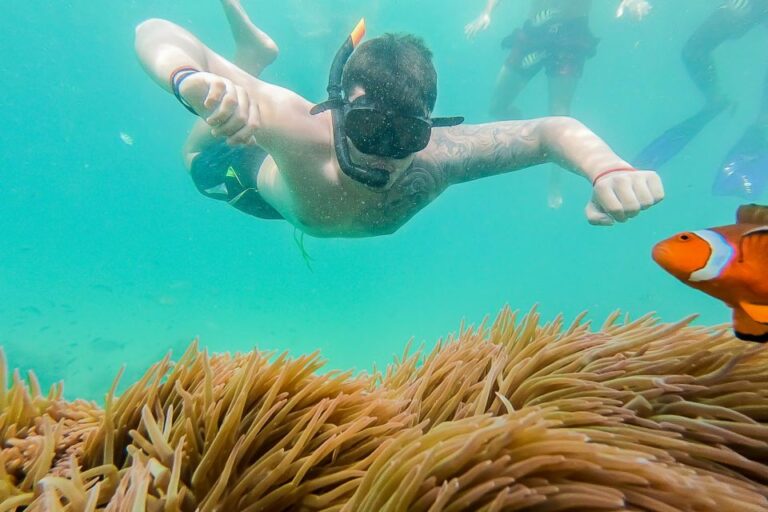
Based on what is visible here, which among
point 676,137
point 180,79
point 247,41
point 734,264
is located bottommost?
point 734,264

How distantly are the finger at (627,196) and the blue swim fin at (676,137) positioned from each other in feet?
49.4

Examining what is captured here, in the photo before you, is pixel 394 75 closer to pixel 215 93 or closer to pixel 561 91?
pixel 215 93

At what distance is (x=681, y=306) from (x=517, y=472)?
171 feet

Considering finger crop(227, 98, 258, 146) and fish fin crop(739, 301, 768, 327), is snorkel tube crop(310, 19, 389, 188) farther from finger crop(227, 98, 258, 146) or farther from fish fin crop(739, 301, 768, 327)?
fish fin crop(739, 301, 768, 327)

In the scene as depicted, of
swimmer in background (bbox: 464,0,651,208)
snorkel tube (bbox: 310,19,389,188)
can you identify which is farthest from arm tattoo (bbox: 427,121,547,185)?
swimmer in background (bbox: 464,0,651,208)

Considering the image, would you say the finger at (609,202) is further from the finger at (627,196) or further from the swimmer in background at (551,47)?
the swimmer in background at (551,47)

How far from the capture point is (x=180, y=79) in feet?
7.43

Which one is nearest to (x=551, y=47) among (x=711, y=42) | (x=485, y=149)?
(x=711, y=42)

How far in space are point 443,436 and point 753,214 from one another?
1.03 metres

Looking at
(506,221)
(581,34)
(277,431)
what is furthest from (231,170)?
(506,221)

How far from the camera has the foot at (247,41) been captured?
6.05m

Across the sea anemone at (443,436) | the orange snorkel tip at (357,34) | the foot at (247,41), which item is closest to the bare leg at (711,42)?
the foot at (247,41)

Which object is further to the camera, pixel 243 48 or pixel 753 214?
pixel 243 48

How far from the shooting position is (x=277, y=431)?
51.1 inches
